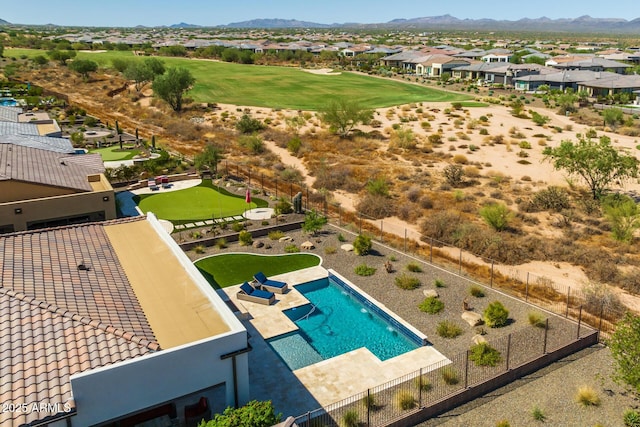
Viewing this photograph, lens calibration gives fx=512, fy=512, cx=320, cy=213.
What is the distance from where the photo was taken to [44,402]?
43.3 feet

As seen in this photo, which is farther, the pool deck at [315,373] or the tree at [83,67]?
the tree at [83,67]

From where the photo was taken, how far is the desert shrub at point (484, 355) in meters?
20.6

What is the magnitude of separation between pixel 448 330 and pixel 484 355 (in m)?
2.44

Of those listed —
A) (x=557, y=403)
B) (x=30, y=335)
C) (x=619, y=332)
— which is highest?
(x=30, y=335)

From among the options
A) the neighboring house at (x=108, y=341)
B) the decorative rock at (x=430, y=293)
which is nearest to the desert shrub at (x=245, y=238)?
the neighboring house at (x=108, y=341)

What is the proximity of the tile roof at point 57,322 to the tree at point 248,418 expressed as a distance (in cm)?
290

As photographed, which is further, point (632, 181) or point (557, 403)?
point (632, 181)

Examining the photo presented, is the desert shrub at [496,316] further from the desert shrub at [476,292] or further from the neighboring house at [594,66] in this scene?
Answer: the neighboring house at [594,66]

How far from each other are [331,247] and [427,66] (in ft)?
382

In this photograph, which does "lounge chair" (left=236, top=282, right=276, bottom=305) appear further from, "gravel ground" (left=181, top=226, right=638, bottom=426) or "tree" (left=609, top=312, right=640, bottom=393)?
"tree" (left=609, top=312, right=640, bottom=393)

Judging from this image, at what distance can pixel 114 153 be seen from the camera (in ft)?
181

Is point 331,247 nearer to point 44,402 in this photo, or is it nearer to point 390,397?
point 390,397

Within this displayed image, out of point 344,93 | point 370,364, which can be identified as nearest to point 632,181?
point 370,364

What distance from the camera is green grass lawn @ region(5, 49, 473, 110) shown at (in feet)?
310
